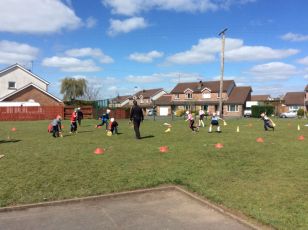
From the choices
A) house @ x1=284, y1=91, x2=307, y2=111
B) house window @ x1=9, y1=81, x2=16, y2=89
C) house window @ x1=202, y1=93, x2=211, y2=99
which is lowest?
house @ x1=284, y1=91, x2=307, y2=111

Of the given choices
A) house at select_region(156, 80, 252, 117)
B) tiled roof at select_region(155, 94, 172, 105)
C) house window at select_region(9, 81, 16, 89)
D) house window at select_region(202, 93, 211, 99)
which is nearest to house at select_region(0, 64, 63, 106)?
house window at select_region(9, 81, 16, 89)

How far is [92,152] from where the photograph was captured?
1204 cm

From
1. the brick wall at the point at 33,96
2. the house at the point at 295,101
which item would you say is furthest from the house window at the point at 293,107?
the brick wall at the point at 33,96

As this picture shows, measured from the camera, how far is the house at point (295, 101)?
8027cm

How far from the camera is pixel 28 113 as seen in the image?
41.8 meters

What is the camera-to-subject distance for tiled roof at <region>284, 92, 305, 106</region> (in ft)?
266

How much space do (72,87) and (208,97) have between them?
3144cm

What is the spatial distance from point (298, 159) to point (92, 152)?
6.71 m

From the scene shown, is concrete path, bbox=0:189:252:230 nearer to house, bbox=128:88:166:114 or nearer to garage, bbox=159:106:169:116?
garage, bbox=159:106:169:116

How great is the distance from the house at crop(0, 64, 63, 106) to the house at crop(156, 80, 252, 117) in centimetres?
2541

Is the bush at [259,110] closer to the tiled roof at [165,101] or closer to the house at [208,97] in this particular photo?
the house at [208,97]

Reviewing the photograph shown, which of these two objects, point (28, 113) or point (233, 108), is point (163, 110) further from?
point (28, 113)

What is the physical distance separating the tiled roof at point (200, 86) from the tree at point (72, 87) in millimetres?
21923

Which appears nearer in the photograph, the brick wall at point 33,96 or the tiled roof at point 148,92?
the brick wall at point 33,96
